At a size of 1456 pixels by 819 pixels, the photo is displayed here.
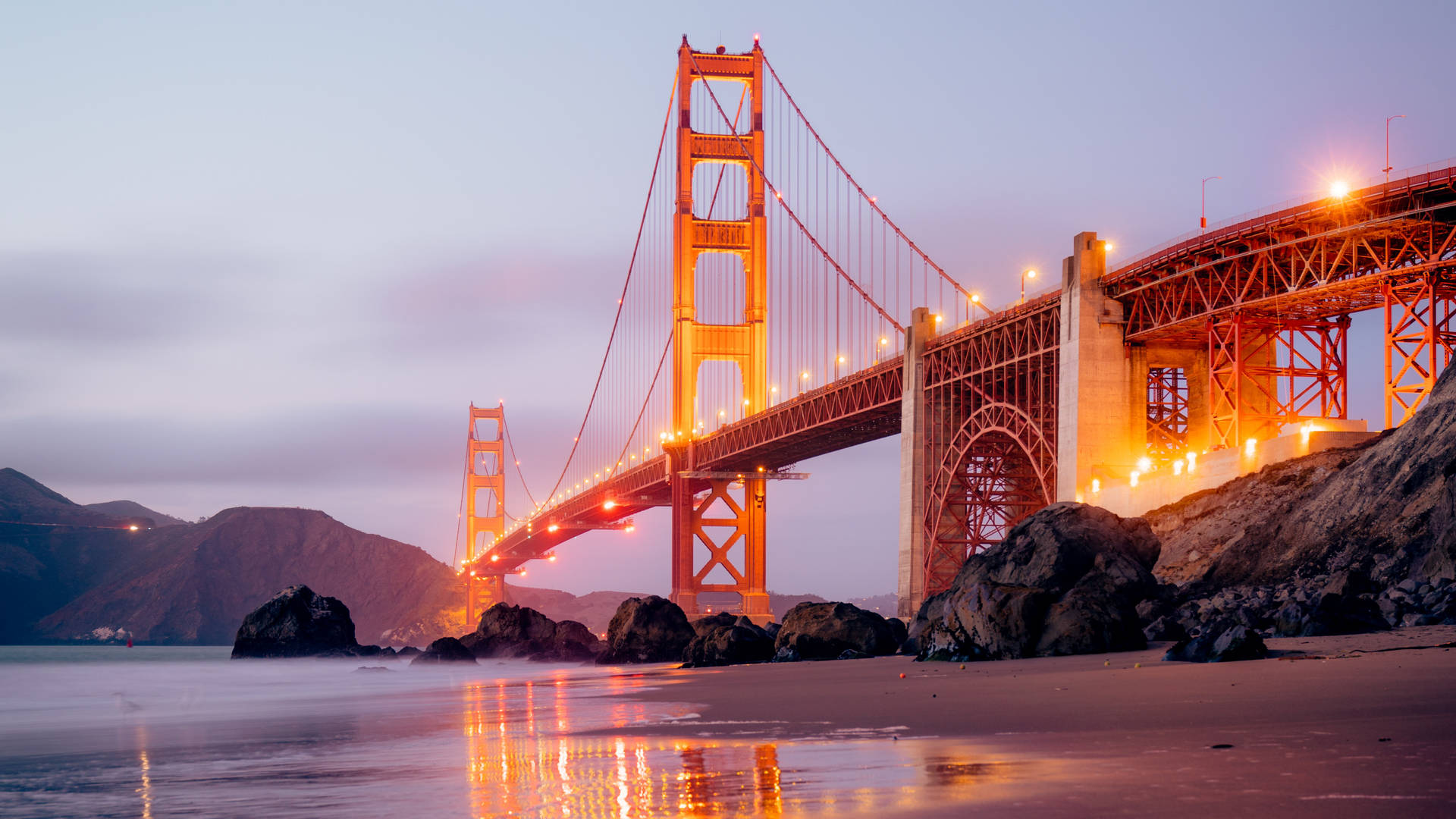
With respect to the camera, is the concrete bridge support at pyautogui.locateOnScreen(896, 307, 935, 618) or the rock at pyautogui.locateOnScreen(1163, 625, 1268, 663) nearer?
the rock at pyautogui.locateOnScreen(1163, 625, 1268, 663)

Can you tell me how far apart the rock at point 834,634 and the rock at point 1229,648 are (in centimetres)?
1256

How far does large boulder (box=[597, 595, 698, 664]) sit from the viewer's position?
37.8 m

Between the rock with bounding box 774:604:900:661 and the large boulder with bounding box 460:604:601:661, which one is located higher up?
the rock with bounding box 774:604:900:661

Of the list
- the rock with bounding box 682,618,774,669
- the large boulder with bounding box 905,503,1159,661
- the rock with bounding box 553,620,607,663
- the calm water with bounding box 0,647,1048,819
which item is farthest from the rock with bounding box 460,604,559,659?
the calm water with bounding box 0,647,1048,819

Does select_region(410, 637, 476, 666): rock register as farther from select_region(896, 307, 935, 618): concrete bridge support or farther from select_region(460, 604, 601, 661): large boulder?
select_region(896, 307, 935, 618): concrete bridge support

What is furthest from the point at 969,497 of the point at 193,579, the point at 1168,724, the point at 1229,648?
the point at 193,579

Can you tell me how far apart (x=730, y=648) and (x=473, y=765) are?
69.4ft

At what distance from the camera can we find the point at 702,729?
10812mm

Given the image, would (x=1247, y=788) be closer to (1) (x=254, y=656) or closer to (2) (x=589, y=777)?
(2) (x=589, y=777)

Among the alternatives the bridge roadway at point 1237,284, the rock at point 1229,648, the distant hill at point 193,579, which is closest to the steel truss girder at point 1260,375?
the bridge roadway at point 1237,284

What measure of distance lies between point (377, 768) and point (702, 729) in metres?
3.01

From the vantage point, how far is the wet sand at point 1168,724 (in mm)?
5668

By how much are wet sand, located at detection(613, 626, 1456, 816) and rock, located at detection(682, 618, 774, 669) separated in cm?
1233

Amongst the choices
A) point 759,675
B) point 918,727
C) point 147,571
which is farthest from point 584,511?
point 147,571
